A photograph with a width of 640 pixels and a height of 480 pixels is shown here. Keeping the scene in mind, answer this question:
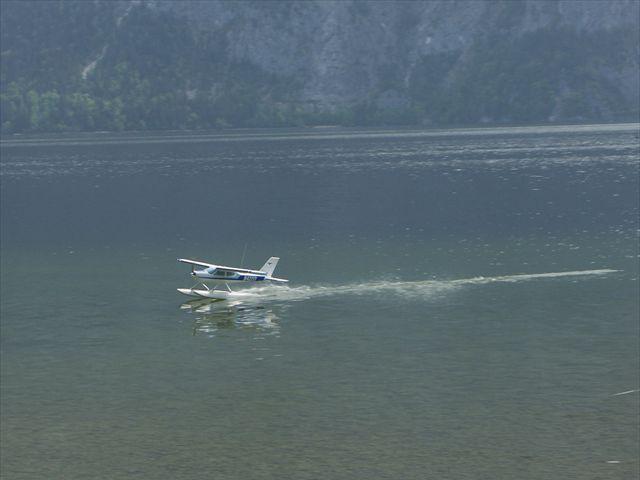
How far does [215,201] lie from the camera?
186m

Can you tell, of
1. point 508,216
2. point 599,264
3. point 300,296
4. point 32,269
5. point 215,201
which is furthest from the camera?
point 215,201

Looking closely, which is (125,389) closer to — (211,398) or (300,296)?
(211,398)

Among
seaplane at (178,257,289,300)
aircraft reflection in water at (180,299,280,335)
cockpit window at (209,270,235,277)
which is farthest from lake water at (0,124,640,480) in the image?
cockpit window at (209,270,235,277)

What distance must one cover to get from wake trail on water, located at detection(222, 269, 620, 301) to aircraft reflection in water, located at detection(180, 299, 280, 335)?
2.59 m

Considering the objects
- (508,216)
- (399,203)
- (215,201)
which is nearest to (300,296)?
(508,216)

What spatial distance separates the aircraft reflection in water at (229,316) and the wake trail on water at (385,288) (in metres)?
2.59

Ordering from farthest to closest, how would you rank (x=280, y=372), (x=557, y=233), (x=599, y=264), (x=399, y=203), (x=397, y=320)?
(x=399, y=203), (x=557, y=233), (x=599, y=264), (x=397, y=320), (x=280, y=372)

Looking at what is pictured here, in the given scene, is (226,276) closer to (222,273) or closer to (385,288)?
(222,273)

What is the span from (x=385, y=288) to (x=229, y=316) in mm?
14965

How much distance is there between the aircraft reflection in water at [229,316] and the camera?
81.7 meters

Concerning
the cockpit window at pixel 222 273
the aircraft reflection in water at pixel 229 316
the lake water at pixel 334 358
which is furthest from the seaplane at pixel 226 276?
the lake water at pixel 334 358

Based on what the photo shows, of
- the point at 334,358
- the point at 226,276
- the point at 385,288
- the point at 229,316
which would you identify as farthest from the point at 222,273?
the point at 334,358

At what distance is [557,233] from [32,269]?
2326 inches

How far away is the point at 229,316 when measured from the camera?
87312 millimetres
